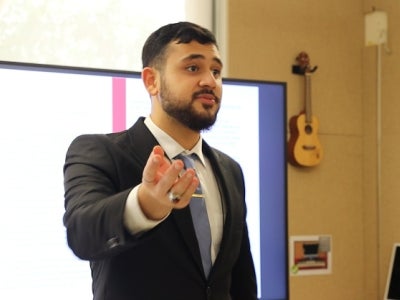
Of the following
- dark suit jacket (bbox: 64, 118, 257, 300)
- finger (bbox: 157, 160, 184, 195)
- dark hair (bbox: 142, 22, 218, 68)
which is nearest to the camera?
finger (bbox: 157, 160, 184, 195)

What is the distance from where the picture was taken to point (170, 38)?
5.31ft

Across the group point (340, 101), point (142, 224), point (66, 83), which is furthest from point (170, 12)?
point (142, 224)

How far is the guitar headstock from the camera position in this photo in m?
3.24

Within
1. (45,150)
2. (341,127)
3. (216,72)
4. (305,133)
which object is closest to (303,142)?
(305,133)

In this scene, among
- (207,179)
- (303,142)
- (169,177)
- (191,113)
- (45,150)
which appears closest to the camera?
(169,177)

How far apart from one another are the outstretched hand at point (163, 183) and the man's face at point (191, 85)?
45 cm

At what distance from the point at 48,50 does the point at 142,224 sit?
1.74 metres

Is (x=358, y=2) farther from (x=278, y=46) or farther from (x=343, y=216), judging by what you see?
(x=343, y=216)

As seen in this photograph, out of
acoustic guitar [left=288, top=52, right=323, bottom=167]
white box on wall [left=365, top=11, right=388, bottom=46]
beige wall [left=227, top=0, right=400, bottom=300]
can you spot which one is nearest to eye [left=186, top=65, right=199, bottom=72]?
beige wall [left=227, top=0, right=400, bottom=300]

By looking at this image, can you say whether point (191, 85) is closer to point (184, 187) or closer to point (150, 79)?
point (150, 79)

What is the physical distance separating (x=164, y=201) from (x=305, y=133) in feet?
7.27

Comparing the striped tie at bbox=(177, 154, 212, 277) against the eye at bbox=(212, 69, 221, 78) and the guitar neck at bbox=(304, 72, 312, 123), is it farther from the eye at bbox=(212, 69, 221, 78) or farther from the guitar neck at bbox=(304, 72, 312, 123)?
the guitar neck at bbox=(304, 72, 312, 123)

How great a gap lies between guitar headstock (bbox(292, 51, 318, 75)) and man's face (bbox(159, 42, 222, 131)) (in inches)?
68.1

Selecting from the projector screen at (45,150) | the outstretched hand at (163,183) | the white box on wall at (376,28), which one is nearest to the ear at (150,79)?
the outstretched hand at (163,183)
